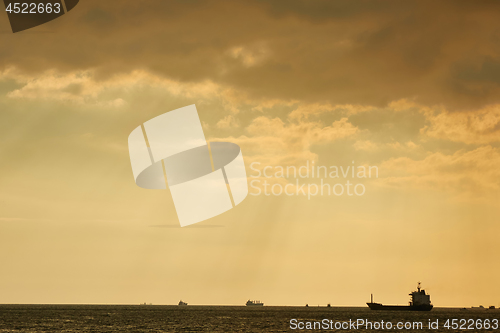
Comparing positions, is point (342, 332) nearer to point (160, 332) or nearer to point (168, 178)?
point (160, 332)

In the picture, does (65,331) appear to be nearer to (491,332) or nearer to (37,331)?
(37,331)

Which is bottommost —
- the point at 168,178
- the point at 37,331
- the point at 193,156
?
the point at 37,331

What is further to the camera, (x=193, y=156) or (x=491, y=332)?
(x=491, y=332)

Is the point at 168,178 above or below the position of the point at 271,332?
above

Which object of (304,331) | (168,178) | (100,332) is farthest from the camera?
(304,331)

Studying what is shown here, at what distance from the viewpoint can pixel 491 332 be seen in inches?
4063

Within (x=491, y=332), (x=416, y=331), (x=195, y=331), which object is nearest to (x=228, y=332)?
(x=195, y=331)

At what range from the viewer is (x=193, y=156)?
44.4 metres

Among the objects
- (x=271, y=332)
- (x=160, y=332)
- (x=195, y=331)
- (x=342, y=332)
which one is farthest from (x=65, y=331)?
(x=342, y=332)

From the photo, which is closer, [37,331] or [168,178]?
[168,178]

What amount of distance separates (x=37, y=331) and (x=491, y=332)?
8916cm

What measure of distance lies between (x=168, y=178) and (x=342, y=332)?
66.3 metres

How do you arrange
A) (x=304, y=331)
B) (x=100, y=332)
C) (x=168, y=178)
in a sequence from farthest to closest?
(x=304, y=331)
(x=100, y=332)
(x=168, y=178)

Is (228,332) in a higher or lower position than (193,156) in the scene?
lower
